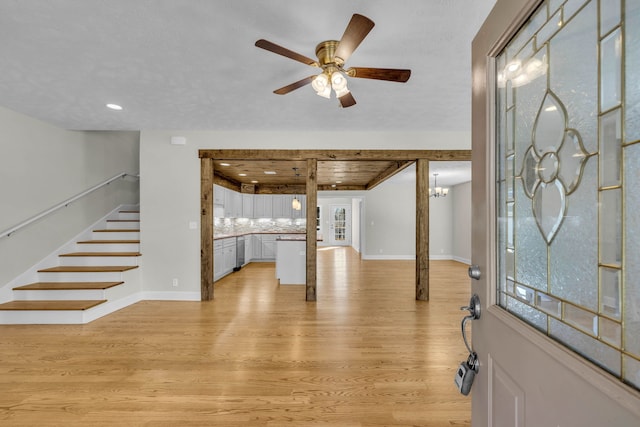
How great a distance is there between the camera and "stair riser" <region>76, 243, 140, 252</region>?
4.42 meters

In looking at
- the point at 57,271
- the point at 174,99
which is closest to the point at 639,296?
the point at 174,99

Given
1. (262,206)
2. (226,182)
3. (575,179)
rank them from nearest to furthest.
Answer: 1. (575,179)
2. (226,182)
3. (262,206)

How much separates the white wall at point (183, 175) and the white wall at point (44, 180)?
118cm

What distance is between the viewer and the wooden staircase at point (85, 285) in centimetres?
320

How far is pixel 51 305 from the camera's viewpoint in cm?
328

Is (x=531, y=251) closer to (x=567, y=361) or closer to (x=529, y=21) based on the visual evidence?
(x=567, y=361)

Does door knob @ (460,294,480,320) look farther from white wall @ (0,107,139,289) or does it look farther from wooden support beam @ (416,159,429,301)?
white wall @ (0,107,139,289)

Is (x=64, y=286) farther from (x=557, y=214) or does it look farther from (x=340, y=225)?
(x=340, y=225)

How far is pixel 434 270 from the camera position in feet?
22.0

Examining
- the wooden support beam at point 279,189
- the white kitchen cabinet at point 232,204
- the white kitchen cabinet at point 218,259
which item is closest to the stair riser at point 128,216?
the white kitchen cabinet at point 218,259

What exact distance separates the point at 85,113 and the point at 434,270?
7009 mm

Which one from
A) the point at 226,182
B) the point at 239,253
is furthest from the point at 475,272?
the point at 226,182

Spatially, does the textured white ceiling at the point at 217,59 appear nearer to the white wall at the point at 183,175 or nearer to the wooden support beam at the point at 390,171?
the white wall at the point at 183,175

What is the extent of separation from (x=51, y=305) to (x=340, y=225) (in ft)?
32.0
